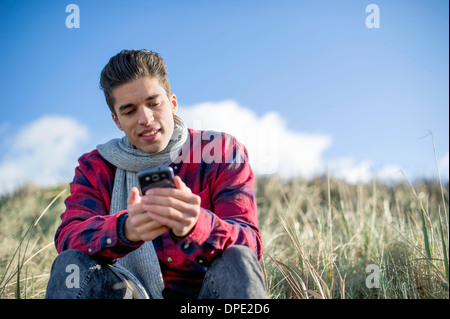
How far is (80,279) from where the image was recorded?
160 centimetres

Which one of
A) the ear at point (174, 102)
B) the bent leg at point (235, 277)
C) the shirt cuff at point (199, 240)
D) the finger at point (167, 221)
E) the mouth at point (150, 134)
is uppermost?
the ear at point (174, 102)

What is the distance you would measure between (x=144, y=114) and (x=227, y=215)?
75 cm

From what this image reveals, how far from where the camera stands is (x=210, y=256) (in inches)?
62.2

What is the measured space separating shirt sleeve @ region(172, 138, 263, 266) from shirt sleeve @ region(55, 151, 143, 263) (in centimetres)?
28

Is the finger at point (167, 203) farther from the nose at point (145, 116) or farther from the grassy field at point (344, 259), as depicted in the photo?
the nose at point (145, 116)

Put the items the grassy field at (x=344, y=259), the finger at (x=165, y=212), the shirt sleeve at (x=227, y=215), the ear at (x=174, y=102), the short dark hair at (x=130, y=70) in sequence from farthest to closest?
the ear at (x=174, y=102) < the short dark hair at (x=130, y=70) < the grassy field at (x=344, y=259) < the shirt sleeve at (x=227, y=215) < the finger at (x=165, y=212)

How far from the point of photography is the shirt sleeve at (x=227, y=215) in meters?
1.52

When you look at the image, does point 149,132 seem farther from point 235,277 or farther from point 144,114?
point 235,277

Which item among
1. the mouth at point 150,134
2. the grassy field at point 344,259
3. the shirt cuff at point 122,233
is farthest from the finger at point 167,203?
the mouth at point 150,134

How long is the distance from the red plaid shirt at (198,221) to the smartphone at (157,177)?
18 centimetres

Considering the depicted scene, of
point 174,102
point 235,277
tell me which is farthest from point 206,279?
point 174,102

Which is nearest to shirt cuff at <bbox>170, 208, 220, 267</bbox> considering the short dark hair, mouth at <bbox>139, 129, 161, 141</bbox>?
mouth at <bbox>139, 129, 161, 141</bbox>
